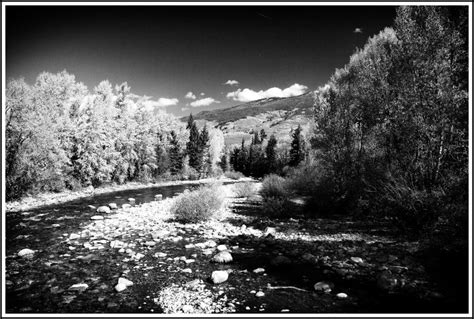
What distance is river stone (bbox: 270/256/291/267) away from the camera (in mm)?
8305

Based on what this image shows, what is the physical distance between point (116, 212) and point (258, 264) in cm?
1203

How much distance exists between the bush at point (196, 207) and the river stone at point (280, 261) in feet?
22.2

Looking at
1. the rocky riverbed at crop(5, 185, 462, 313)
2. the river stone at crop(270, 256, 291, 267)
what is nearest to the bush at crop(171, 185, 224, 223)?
the rocky riverbed at crop(5, 185, 462, 313)

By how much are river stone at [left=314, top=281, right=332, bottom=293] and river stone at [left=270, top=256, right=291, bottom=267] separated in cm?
167

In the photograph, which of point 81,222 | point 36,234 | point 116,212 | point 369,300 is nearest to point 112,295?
point 369,300

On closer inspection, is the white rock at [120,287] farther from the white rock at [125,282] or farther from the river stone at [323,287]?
the river stone at [323,287]

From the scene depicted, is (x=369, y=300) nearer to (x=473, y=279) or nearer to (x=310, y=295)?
(x=310, y=295)

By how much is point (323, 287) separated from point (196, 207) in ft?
29.9

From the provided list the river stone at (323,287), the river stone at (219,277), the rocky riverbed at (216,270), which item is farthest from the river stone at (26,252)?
the river stone at (323,287)

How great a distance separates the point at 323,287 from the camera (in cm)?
658

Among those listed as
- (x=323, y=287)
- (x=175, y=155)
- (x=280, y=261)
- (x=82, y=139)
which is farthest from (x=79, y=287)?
(x=175, y=155)

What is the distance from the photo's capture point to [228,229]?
42.1 feet

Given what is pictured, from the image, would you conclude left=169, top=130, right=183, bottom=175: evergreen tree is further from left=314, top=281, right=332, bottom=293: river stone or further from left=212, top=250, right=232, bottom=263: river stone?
left=314, top=281, right=332, bottom=293: river stone

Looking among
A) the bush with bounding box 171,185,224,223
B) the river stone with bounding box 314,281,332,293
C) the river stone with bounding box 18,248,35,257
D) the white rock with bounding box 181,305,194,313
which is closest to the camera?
the white rock with bounding box 181,305,194,313
